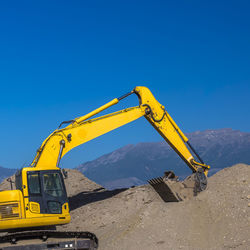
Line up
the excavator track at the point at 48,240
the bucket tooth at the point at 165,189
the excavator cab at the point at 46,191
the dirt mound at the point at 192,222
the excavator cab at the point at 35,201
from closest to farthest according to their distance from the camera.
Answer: the excavator track at the point at 48,240
the excavator cab at the point at 35,201
the excavator cab at the point at 46,191
the dirt mound at the point at 192,222
the bucket tooth at the point at 165,189

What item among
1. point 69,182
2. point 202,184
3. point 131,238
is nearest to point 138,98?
point 202,184

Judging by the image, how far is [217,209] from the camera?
16.3 m

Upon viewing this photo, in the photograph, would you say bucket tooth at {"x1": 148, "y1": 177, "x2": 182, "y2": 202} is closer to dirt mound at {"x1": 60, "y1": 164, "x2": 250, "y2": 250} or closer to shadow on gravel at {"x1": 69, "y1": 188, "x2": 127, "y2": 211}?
dirt mound at {"x1": 60, "y1": 164, "x2": 250, "y2": 250}

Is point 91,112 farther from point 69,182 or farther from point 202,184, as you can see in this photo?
point 69,182

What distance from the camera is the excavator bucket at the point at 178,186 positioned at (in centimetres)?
1778

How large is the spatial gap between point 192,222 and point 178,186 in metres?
2.28

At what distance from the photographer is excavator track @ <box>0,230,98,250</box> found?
11.7m

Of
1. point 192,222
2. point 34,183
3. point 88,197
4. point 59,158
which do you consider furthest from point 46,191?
Result: point 88,197

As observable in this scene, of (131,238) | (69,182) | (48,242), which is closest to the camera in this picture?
(48,242)

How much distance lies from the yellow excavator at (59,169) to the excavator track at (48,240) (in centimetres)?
8

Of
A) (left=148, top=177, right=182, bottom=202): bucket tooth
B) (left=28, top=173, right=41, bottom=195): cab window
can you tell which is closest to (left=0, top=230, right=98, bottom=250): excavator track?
(left=28, top=173, right=41, bottom=195): cab window

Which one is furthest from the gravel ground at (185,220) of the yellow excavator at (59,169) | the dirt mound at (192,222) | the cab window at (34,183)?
the cab window at (34,183)

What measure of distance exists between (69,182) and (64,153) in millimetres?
12423

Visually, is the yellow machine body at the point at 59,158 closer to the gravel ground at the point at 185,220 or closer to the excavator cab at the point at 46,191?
the excavator cab at the point at 46,191
